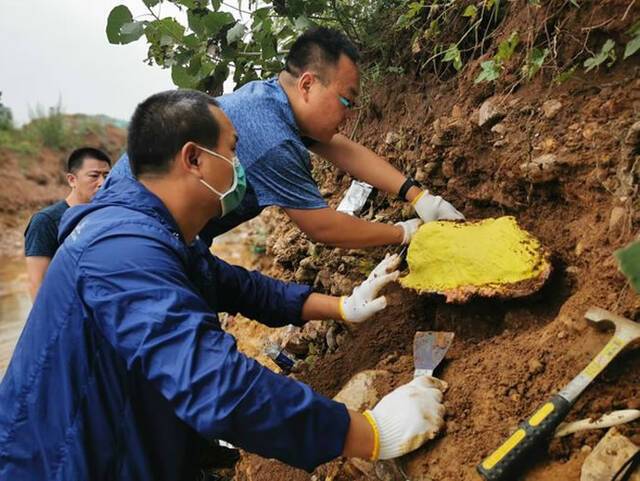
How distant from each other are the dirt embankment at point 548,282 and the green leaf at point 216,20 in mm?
1206

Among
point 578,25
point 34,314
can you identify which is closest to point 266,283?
point 34,314

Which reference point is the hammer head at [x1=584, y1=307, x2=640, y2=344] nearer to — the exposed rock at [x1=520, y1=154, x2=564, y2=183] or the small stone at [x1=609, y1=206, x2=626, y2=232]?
the small stone at [x1=609, y1=206, x2=626, y2=232]

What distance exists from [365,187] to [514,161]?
1.03 meters

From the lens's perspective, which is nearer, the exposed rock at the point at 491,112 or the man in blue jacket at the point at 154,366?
the man in blue jacket at the point at 154,366

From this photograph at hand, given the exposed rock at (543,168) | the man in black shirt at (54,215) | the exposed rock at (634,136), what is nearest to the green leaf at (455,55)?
the exposed rock at (543,168)

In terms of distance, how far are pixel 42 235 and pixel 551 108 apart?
2.62 meters

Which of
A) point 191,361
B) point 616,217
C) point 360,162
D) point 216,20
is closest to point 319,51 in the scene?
point 360,162

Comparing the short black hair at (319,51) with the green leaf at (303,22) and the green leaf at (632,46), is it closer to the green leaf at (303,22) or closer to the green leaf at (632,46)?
the green leaf at (303,22)

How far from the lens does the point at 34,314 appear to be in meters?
1.23

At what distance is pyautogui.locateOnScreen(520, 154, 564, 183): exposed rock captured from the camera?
1710 mm

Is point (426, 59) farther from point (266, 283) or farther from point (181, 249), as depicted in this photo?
point (181, 249)

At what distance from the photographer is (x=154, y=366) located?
1037 millimetres

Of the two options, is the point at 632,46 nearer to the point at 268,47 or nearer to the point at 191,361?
the point at 191,361

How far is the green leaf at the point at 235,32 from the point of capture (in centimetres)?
276
